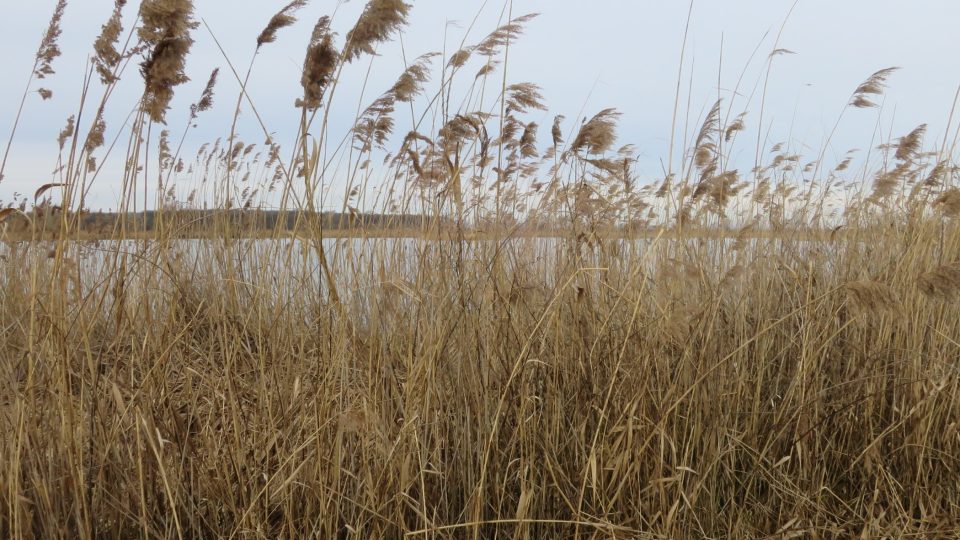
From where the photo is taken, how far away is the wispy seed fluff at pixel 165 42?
1696mm

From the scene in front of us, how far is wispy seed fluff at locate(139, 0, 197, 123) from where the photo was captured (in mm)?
1696

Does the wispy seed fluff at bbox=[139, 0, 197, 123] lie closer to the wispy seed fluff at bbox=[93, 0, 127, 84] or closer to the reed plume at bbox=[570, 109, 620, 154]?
the wispy seed fluff at bbox=[93, 0, 127, 84]

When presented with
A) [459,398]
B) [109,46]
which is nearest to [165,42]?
[109,46]

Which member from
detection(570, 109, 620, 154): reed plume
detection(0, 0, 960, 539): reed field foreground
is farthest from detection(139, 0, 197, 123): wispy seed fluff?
detection(570, 109, 620, 154): reed plume

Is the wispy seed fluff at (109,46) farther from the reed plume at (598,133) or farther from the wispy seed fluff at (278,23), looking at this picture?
the reed plume at (598,133)

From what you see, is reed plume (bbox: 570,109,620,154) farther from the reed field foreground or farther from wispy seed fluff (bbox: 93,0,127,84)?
wispy seed fluff (bbox: 93,0,127,84)

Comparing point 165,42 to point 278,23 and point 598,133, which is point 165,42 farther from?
point 598,133

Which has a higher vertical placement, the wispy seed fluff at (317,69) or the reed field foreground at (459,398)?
the wispy seed fluff at (317,69)

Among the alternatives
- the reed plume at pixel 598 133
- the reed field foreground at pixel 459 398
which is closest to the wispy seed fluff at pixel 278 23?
the reed field foreground at pixel 459 398

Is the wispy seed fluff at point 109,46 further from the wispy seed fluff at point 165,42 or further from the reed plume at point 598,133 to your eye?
the reed plume at point 598,133

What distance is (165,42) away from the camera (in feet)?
5.68

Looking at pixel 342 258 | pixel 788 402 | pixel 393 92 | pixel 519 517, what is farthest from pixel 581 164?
pixel 342 258

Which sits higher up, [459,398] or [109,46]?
[109,46]

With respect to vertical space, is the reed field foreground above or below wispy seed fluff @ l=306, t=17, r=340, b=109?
below
